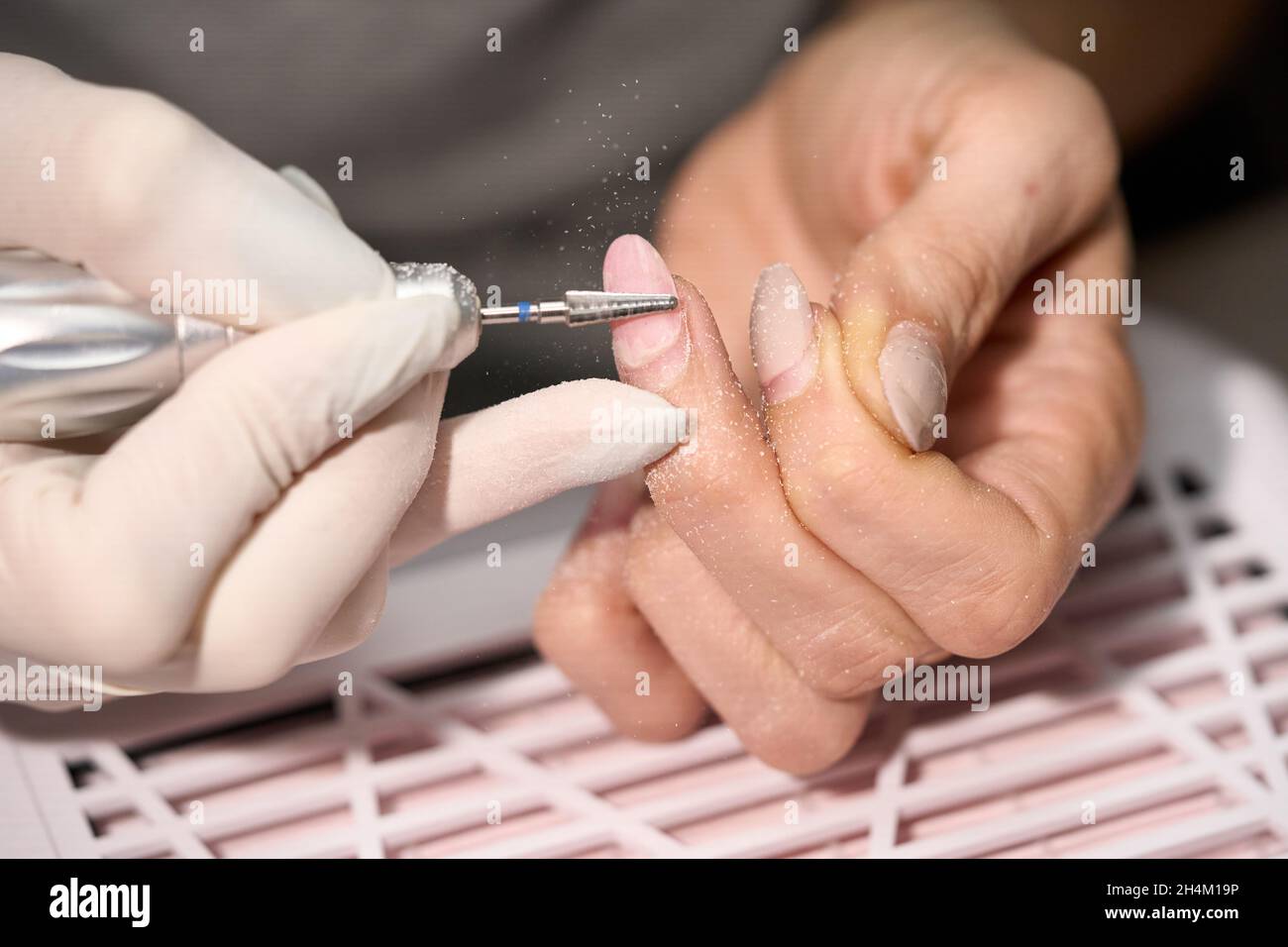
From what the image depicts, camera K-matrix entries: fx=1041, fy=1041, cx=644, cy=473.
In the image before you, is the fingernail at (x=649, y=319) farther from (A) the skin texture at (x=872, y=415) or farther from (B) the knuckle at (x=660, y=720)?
(B) the knuckle at (x=660, y=720)

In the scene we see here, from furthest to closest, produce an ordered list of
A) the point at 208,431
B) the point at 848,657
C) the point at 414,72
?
the point at 414,72 < the point at 848,657 < the point at 208,431

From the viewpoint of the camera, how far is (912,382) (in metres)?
0.51

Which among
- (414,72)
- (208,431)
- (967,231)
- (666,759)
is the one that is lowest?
(666,759)

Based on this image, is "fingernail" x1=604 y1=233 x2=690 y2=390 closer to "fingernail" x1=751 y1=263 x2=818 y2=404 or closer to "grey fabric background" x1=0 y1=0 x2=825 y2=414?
"fingernail" x1=751 y1=263 x2=818 y2=404

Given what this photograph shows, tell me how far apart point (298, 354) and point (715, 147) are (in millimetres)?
556

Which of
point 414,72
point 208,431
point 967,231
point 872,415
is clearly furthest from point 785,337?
point 414,72

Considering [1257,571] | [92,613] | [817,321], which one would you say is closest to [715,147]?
[817,321]

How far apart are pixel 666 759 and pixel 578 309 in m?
0.30

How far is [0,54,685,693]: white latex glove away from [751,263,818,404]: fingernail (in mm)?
97

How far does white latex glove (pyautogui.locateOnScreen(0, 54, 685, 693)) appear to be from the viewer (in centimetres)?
46

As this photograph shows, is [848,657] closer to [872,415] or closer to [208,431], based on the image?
[872,415]

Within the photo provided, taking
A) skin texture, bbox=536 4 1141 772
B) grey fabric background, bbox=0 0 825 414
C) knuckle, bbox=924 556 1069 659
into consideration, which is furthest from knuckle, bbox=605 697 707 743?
grey fabric background, bbox=0 0 825 414

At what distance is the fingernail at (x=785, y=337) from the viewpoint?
52 centimetres

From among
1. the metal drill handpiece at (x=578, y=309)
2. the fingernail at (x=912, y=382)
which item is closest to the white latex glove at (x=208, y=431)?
the metal drill handpiece at (x=578, y=309)
